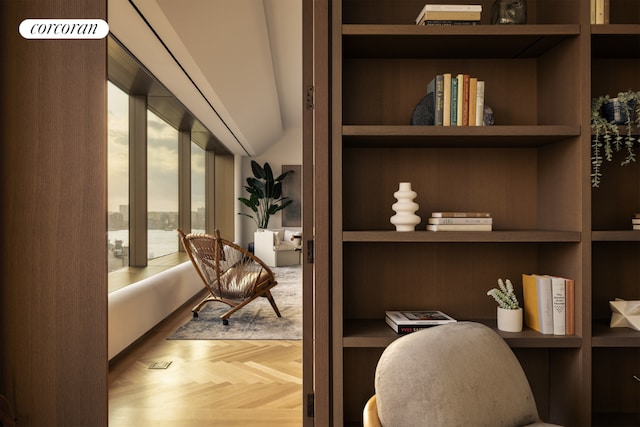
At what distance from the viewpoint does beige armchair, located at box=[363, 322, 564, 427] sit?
1294 mm

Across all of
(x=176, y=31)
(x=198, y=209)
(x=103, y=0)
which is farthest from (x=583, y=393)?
(x=198, y=209)

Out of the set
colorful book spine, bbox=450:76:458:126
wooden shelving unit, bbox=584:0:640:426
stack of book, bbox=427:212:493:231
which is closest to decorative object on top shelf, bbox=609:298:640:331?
wooden shelving unit, bbox=584:0:640:426

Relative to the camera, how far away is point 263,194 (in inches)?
377

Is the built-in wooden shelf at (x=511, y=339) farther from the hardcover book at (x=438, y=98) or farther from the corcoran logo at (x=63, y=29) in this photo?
the corcoran logo at (x=63, y=29)

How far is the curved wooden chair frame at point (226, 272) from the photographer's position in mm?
4312

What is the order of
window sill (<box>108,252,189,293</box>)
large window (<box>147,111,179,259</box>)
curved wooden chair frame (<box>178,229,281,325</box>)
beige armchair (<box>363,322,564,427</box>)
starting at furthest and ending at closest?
large window (<box>147,111,179,259</box>) → curved wooden chair frame (<box>178,229,281,325</box>) → window sill (<box>108,252,189,293</box>) → beige armchair (<box>363,322,564,427</box>)

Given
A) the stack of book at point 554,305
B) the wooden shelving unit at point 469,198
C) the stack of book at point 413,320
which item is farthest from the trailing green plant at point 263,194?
the stack of book at point 554,305

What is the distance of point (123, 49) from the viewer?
316 centimetres

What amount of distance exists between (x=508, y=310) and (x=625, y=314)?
478 millimetres

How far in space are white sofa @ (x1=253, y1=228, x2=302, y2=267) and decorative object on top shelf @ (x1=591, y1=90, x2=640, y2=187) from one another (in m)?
7.05

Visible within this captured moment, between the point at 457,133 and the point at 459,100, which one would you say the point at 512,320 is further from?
the point at 459,100

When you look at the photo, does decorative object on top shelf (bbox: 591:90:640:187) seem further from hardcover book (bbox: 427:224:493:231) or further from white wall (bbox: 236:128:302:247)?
white wall (bbox: 236:128:302:247)

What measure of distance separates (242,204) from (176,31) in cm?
693

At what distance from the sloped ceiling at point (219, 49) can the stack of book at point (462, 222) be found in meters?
2.02
